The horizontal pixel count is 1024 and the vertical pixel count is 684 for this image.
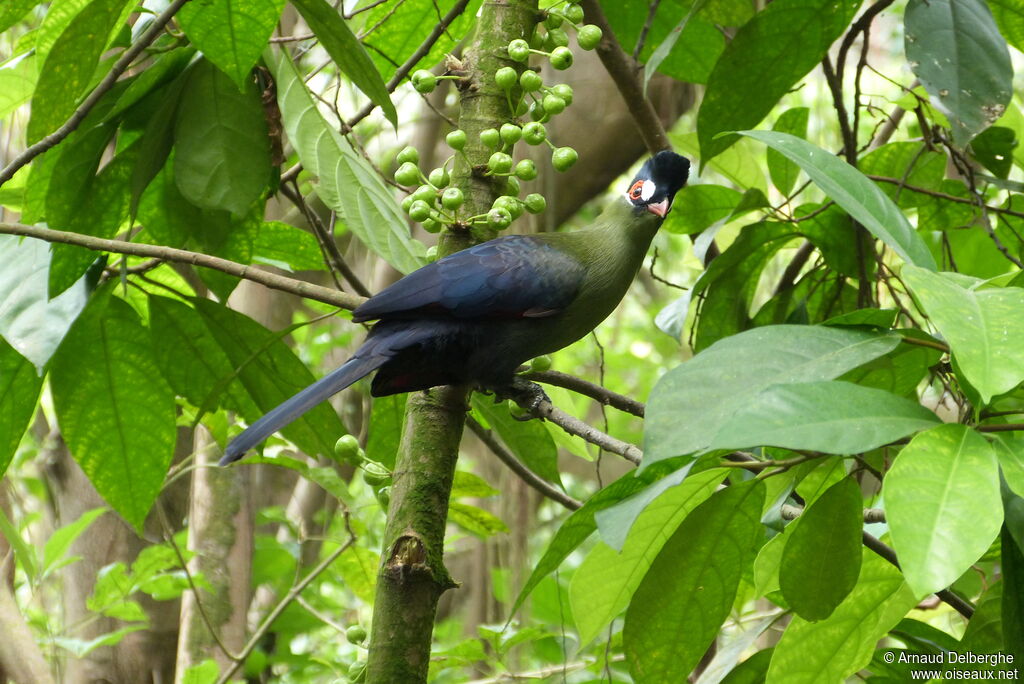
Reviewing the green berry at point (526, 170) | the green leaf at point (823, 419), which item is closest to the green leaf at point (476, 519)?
the green berry at point (526, 170)

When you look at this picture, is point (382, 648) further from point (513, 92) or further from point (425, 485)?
point (513, 92)

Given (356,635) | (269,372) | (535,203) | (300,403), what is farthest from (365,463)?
(535,203)

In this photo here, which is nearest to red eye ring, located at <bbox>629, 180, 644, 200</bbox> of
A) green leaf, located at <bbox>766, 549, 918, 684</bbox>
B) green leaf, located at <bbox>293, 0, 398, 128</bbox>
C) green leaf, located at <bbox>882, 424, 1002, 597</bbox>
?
green leaf, located at <bbox>293, 0, 398, 128</bbox>

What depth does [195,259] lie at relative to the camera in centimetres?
162

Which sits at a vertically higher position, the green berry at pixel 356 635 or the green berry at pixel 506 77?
the green berry at pixel 506 77

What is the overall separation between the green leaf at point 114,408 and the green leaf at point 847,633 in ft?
3.83

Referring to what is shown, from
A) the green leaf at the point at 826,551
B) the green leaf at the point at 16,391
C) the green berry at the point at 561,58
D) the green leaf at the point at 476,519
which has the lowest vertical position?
the green leaf at the point at 826,551

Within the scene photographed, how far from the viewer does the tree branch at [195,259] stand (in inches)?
62.5

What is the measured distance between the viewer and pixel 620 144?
15.4 feet

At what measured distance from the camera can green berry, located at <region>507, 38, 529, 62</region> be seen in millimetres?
1704

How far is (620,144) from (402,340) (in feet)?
9.74

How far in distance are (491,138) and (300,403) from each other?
0.55 m

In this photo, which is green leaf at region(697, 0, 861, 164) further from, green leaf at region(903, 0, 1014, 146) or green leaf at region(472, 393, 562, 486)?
green leaf at region(472, 393, 562, 486)

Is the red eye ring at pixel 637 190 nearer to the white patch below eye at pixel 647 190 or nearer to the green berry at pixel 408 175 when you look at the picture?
the white patch below eye at pixel 647 190
